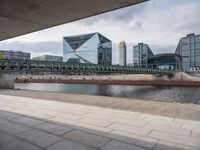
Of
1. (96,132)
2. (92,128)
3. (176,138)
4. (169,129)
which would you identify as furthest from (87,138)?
(169,129)

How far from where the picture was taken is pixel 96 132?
5.94 meters

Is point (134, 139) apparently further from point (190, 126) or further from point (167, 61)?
point (167, 61)

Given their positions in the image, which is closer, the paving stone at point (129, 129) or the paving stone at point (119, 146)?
the paving stone at point (119, 146)

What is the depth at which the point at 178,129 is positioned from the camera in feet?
20.2

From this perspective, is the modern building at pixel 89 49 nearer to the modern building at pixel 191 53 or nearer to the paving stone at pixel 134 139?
the modern building at pixel 191 53

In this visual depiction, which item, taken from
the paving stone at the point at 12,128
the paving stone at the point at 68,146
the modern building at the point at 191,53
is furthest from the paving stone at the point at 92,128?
the modern building at the point at 191,53

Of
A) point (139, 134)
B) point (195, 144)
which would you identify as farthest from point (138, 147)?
point (195, 144)

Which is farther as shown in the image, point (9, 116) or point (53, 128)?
point (9, 116)

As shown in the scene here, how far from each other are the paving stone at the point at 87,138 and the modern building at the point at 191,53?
143 metres

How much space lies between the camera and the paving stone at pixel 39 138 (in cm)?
510

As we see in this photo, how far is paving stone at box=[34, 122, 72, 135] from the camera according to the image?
19.9ft

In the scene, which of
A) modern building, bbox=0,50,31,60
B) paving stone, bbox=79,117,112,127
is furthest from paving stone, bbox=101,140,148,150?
modern building, bbox=0,50,31,60

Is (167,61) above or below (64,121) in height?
above

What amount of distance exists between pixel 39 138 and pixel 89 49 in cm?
12675
